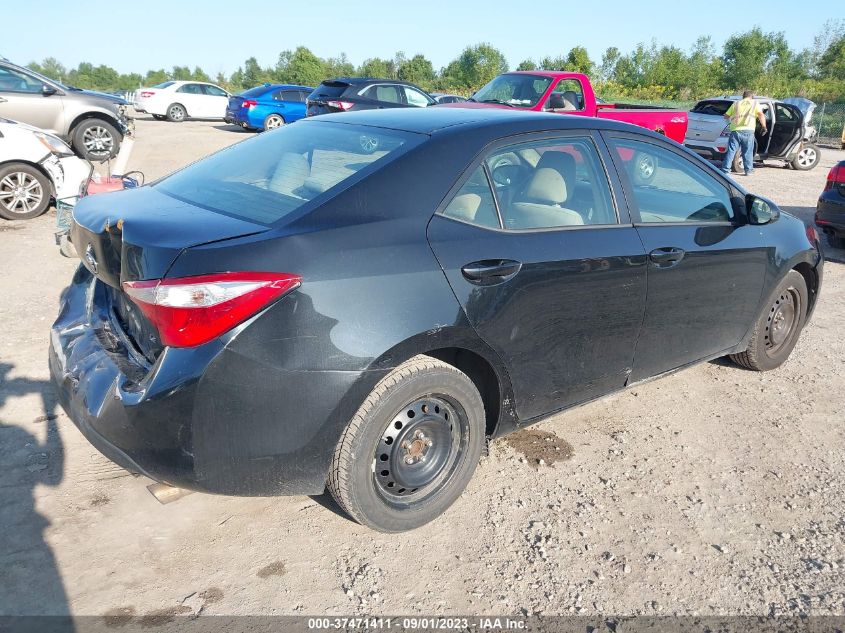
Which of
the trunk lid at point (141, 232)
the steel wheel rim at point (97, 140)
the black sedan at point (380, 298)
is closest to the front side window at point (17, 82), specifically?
the steel wheel rim at point (97, 140)

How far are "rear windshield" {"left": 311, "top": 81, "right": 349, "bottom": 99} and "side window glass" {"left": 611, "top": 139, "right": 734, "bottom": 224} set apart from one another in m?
12.2

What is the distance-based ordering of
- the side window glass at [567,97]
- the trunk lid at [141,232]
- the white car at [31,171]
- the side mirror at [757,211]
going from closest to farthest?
the trunk lid at [141,232]
the side mirror at [757,211]
the white car at [31,171]
the side window glass at [567,97]

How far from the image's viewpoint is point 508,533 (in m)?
2.96

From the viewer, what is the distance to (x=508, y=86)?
12.2 m

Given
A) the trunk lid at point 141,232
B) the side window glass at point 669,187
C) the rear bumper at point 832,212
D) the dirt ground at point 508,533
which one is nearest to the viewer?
the trunk lid at point 141,232

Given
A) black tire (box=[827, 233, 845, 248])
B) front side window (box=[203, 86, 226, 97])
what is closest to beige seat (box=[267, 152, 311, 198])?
black tire (box=[827, 233, 845, 248])

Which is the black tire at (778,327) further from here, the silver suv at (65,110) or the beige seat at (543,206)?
the silver suv at (65,110)

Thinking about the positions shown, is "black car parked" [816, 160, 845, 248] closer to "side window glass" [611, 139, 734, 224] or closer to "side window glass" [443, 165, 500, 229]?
"side window glass" [611, 139, 734, 224]

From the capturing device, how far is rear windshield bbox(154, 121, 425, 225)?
2.77 meters

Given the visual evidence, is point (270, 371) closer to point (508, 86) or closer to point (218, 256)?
point (218, 256)

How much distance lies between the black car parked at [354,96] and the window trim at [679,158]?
36.8ft

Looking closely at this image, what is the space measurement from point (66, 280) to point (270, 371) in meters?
4.48

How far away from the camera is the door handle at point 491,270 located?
2770mm

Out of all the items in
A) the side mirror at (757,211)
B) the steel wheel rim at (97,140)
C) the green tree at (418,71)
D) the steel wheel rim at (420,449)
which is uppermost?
the green tree at (418,71)
